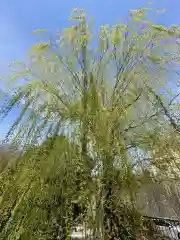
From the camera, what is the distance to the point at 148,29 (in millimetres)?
3053

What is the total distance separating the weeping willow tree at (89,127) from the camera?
6.56 feet

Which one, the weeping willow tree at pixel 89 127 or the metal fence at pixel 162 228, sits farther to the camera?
the metal fence at pixel 162 228

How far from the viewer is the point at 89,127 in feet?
7.62

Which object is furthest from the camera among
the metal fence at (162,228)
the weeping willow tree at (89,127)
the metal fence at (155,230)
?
the metal fence at (162,228)

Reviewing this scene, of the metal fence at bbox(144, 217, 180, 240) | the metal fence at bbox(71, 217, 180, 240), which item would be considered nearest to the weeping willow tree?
the metal fence at bbox(71, 217, 180, 240)

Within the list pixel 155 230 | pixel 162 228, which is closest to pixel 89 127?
pixel 155 230

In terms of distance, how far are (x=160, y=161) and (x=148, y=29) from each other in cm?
171

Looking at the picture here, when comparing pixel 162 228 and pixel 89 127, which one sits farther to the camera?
pixel 162 228

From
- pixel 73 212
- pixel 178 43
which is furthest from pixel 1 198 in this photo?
pixel 178 43

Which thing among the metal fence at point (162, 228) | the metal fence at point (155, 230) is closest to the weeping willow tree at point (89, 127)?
the metal fence at point (155, 230)

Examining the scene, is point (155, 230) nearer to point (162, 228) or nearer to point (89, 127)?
point (162, 228)

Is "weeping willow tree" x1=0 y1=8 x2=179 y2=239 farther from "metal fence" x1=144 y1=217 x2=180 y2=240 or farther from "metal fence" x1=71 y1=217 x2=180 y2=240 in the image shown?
"metal fence" x1=144 y1=217 x2=180 y2=240

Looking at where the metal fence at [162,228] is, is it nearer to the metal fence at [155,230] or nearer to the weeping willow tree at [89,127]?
the metal fence at [155,230]

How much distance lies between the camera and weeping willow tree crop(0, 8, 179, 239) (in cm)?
200
